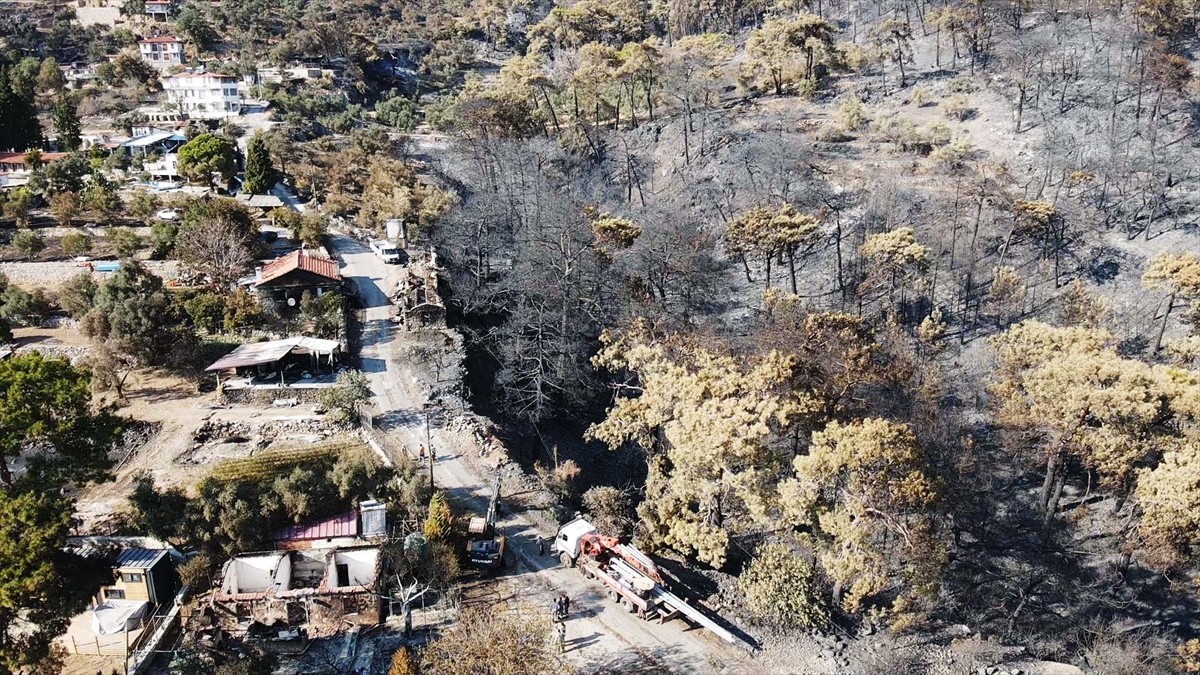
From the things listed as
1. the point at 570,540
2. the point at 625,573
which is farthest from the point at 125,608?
the point at 625,573

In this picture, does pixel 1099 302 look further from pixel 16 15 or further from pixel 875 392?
pixel 16 15

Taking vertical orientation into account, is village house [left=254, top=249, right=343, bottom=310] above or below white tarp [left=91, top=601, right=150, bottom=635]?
above

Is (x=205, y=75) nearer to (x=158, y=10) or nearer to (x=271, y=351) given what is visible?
(x=158, y=10)

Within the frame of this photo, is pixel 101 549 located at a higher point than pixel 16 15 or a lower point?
lower

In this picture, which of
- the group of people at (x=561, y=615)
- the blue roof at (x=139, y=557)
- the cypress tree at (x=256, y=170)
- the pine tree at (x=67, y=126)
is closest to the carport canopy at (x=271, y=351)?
the blue roof at (x=139, y=557)

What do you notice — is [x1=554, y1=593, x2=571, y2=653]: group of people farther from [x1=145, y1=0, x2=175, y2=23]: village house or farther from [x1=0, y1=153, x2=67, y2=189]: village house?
[x1=145, y1=0, x2=175, y2=23]: village house

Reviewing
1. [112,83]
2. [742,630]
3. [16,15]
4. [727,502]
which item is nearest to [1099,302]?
[727,502]

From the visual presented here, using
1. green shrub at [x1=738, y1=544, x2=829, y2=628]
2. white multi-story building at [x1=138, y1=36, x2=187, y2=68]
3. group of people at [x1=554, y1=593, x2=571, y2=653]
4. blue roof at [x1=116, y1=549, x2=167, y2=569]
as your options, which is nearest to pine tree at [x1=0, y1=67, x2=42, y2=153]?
white multi-story building at [x1=138, y1=36, x2=187, y2=68]

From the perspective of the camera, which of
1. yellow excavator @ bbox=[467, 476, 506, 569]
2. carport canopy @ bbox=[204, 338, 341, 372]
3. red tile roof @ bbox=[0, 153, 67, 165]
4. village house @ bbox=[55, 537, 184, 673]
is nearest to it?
village house @ bbox=[55, 537, 184, 673]
